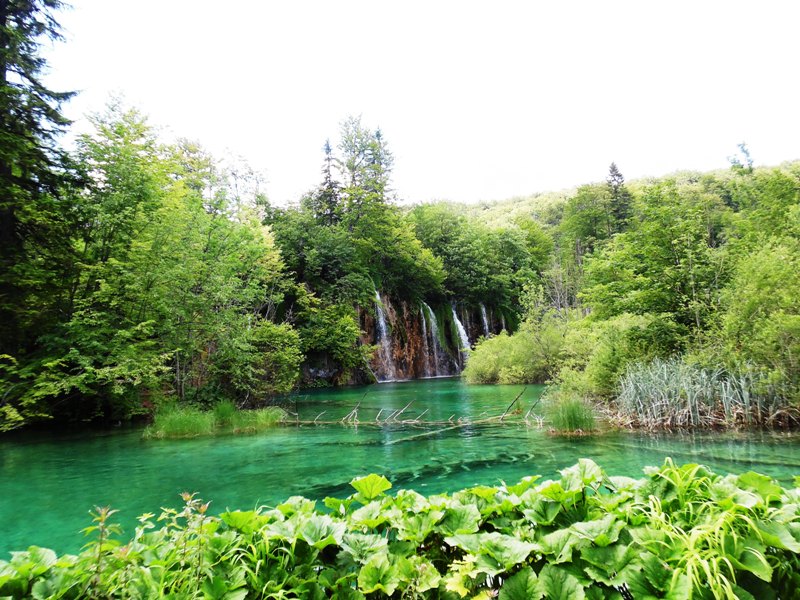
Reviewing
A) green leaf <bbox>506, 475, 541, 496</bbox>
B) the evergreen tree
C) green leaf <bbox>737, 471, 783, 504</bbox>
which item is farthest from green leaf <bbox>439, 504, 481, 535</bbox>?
the evergreen tree

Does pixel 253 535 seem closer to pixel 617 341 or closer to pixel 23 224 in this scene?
pixel 617 341

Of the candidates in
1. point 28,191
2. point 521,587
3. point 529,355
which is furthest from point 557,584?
point 529,355

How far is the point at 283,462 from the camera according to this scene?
7863 millimetres

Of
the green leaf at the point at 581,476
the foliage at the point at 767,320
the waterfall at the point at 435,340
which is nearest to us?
the green leaf at the point at 581,476

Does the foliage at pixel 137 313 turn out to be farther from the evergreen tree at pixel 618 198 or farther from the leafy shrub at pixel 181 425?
the evergreen tree at pixel 618 198

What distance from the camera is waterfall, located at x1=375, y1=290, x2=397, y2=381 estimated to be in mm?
28942

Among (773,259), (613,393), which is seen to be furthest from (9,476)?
(773,259)

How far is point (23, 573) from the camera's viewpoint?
1.50 metres

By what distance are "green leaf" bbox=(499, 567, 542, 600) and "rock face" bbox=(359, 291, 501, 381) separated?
26.2 metres

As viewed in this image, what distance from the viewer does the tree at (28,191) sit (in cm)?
1076

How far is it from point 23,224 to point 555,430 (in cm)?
1378

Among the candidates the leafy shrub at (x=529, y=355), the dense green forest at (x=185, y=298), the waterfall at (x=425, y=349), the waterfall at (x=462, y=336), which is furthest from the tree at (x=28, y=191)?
the waterfall at (x=462, y=336)

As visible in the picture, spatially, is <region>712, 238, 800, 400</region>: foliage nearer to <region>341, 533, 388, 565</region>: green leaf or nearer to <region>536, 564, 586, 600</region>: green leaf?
<region>536, 564, 586, 600</region>: green leaf

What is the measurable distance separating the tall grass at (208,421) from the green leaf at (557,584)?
35.9ft
